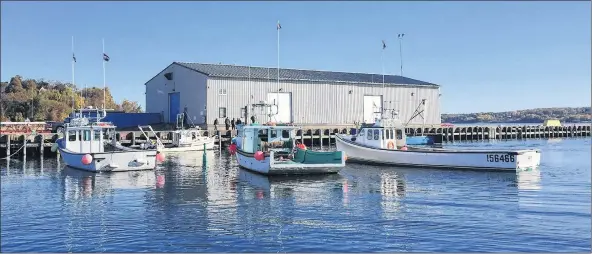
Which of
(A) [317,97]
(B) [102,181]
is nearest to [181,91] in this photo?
(A) [317,97]

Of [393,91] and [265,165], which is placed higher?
[393,91]

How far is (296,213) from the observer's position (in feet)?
53.3

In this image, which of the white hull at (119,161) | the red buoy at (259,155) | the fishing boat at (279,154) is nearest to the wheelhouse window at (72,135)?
the white hull at (119,161)

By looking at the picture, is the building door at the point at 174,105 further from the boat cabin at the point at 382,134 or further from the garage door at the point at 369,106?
the boat cabin at the point at 382,134

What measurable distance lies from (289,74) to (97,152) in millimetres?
33202

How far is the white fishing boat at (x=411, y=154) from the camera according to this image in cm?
2798

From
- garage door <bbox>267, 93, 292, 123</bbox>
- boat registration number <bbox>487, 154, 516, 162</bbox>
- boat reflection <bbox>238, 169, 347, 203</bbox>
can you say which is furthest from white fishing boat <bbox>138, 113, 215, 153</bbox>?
boat registration number <bbox>487, 154, 516, 162</bbox>

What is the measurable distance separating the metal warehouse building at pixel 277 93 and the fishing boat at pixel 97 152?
2120 cm

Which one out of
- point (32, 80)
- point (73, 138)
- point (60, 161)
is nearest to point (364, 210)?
point (73, 138)

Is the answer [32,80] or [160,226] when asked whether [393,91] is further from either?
[32,80]

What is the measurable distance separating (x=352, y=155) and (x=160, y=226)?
20.8 meters

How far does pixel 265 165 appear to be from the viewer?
25344 millimetres

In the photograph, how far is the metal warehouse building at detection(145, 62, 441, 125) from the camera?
176 feet

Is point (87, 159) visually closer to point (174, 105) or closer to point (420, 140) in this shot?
point (174, 105)
